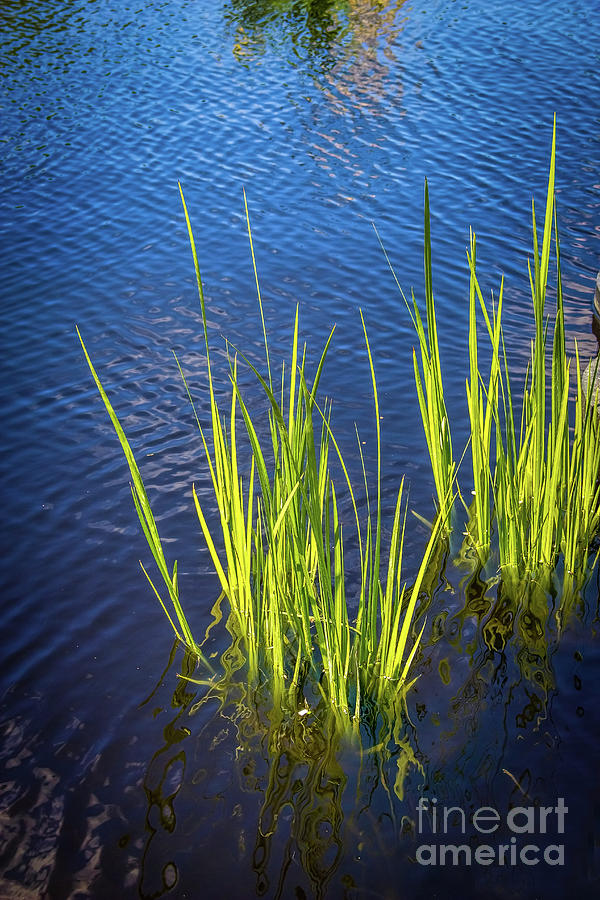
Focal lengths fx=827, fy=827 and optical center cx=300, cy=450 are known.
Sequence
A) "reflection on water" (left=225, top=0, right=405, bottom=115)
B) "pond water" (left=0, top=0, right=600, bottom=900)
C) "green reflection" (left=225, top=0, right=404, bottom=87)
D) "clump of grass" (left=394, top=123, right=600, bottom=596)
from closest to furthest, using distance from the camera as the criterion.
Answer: "pond water" (left=0, top=0, right=600, bottom=900) → "clump of grass" (left=394, top=123, right=600, bottom=596) → "reflection on water" (left=225, top=0, right=405, bottom=115) → "green reflection" (left=225, top=0, right=404, bottom=87)

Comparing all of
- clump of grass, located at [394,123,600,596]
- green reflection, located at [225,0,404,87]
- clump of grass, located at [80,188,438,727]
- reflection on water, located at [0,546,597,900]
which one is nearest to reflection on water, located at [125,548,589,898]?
reflection on water, located at [0,546,597,900]

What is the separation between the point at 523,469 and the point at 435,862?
4.76 ft

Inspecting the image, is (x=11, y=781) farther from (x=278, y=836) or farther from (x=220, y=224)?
(x=220, y=224)

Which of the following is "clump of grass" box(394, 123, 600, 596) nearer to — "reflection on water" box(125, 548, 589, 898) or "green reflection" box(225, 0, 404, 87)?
"reflection on water" box(125, 548, 589, 898)

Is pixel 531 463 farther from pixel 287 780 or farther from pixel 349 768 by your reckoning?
pixel 287 780

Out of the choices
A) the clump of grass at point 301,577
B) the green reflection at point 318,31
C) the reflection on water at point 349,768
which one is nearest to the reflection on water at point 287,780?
the reflection on water at point 349,768

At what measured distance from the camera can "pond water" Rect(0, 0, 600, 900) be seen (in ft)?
9.12

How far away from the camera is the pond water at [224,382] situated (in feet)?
9.12

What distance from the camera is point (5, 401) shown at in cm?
540

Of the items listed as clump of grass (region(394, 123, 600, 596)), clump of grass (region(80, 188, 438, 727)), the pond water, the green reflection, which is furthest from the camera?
the green reflection

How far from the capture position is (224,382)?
5688mm

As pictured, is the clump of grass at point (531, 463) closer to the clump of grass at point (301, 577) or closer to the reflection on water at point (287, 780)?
the reflection on water at point (287, 780)

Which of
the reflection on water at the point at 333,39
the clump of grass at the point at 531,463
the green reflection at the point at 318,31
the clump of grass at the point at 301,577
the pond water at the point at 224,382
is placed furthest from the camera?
the green reflection at the point at 318,31

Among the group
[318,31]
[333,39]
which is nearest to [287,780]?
[333,39]
